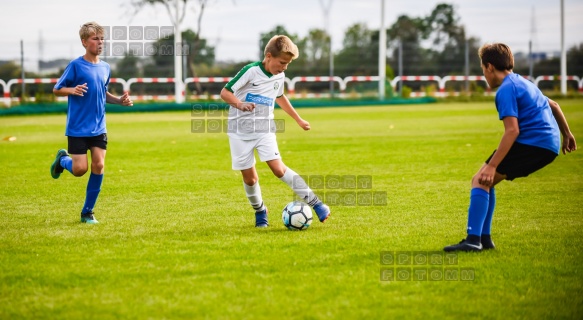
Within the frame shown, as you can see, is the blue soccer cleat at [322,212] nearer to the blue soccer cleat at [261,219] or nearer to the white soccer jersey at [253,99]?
the blue soccer cleat at [261,219]

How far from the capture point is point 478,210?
5.55 m

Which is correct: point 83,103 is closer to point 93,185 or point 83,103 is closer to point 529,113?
point 93,185

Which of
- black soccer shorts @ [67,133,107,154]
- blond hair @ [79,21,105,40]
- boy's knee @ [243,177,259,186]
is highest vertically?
blond hair @ [79,21,105,40]

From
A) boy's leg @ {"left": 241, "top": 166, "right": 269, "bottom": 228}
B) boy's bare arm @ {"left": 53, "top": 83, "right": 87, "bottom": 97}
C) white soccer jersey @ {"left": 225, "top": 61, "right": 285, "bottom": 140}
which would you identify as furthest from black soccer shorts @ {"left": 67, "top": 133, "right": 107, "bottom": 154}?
boy's leg @ {"left": 241, "top": 166, "right": 269, "bottom": 228}

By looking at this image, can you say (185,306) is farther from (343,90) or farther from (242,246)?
(343,90)

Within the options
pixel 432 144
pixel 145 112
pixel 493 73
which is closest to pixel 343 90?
pixel 145 112

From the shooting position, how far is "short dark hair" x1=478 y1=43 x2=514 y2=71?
5.50m

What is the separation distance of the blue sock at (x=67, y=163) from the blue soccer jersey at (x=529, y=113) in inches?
169

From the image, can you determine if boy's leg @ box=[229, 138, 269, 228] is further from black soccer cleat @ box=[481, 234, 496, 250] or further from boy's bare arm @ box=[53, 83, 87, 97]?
black soccer cleat @ box=[481, 234, 496, 250]

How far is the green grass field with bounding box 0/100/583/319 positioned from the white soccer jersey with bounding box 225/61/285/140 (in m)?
0.90

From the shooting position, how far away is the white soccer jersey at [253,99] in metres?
6.70

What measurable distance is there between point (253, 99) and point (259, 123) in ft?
0.78

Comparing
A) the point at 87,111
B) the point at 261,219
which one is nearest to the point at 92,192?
the point at 87,111

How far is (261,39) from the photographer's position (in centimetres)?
3328
